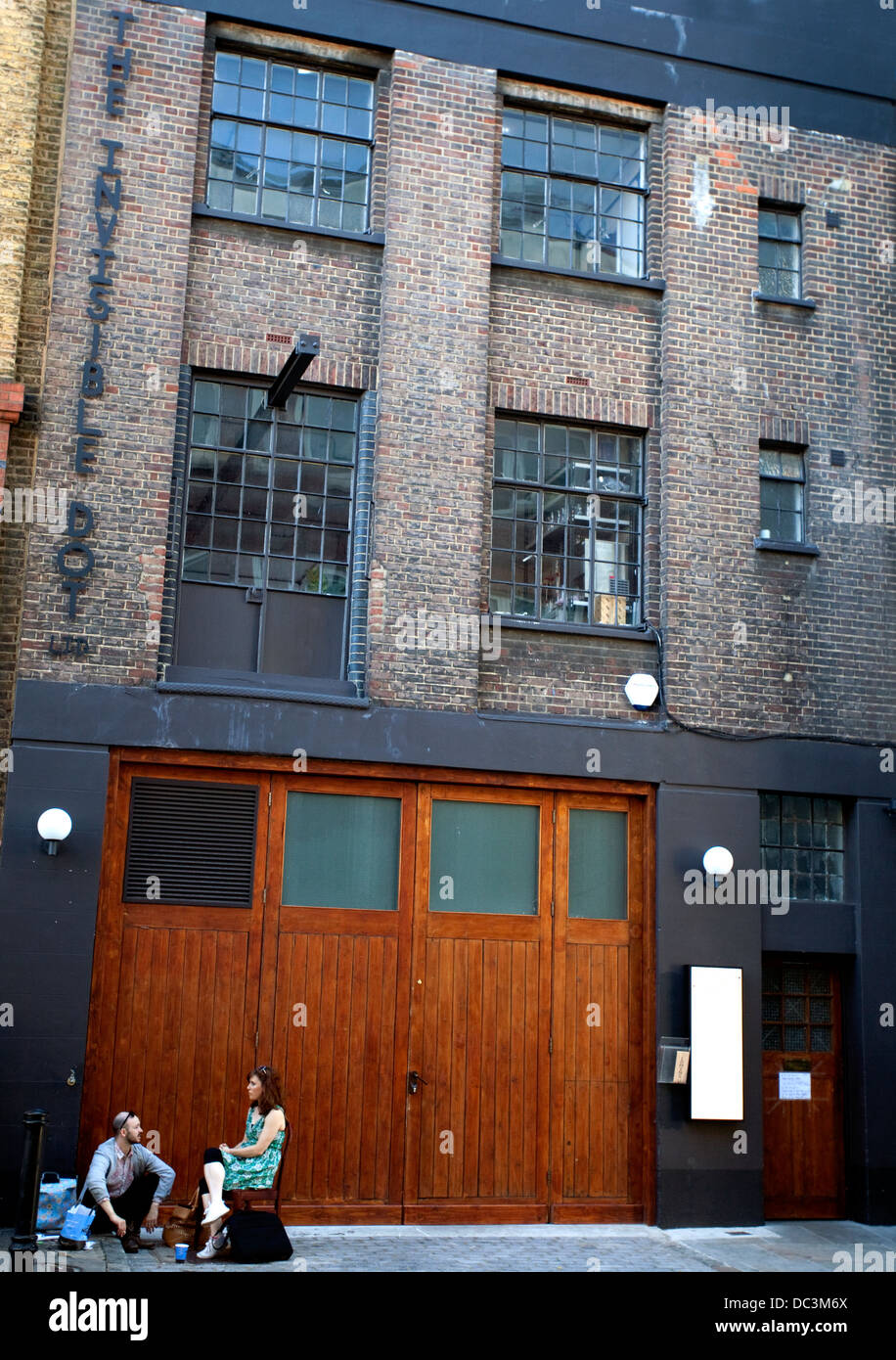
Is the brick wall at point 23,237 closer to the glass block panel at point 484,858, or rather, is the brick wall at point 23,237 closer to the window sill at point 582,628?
the glass block panel at point 484,858

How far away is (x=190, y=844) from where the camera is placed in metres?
11.8

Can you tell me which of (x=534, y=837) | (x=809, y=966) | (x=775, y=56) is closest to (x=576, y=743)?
(x=534, y=837)

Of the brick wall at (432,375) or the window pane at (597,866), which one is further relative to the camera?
the window pane at (597,866)

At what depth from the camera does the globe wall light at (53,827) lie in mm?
10945

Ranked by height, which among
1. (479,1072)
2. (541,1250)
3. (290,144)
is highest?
(290,144)

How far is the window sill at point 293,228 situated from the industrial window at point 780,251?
4224 mm

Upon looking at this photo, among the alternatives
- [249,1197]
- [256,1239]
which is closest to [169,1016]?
[249,1197]

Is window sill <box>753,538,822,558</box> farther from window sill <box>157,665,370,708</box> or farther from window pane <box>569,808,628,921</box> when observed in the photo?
window sill <box>157,665,370,708</box>

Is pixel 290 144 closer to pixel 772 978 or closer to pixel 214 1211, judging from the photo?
pixel 772 978

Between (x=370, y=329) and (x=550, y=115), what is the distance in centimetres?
319

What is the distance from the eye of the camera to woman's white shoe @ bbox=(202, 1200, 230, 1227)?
10.2m

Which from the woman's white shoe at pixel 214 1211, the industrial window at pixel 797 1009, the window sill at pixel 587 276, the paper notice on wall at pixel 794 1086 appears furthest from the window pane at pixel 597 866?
the window sill at pixel 587 276

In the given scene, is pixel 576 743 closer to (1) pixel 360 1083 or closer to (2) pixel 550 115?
(1) pixel 360 1083

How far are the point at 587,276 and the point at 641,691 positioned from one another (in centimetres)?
420
